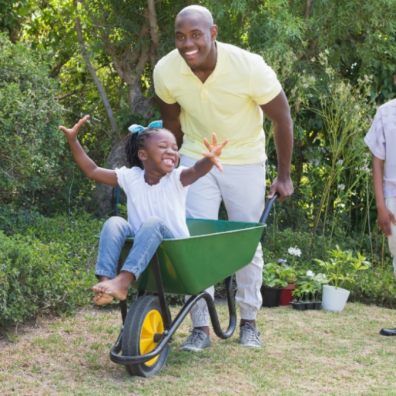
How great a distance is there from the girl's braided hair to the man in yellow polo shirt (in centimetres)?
32

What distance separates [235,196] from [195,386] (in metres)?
1.03

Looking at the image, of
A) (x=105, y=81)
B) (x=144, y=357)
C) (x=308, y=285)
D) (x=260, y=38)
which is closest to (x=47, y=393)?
(x=144, y=357)

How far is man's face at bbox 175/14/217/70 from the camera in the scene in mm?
3717

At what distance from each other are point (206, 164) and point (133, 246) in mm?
480

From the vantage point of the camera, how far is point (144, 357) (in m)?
3.41

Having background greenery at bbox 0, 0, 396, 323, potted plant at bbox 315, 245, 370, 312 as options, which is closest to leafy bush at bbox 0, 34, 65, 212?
background greenery at bbox 0, 0, 396, 323

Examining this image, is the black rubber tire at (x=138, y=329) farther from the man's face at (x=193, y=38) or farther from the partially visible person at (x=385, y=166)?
the partially visible person at (x=385, y=166)

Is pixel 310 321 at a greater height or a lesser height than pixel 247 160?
lesser

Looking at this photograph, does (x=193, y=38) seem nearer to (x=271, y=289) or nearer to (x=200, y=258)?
(x=200, y=258)

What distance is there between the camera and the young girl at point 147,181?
11.5 feet

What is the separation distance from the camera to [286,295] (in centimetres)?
548

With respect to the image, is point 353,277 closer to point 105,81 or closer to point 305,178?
point 305,178

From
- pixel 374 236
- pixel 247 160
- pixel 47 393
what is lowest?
pixel 47 393

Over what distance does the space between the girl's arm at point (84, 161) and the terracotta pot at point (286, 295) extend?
2.00m
